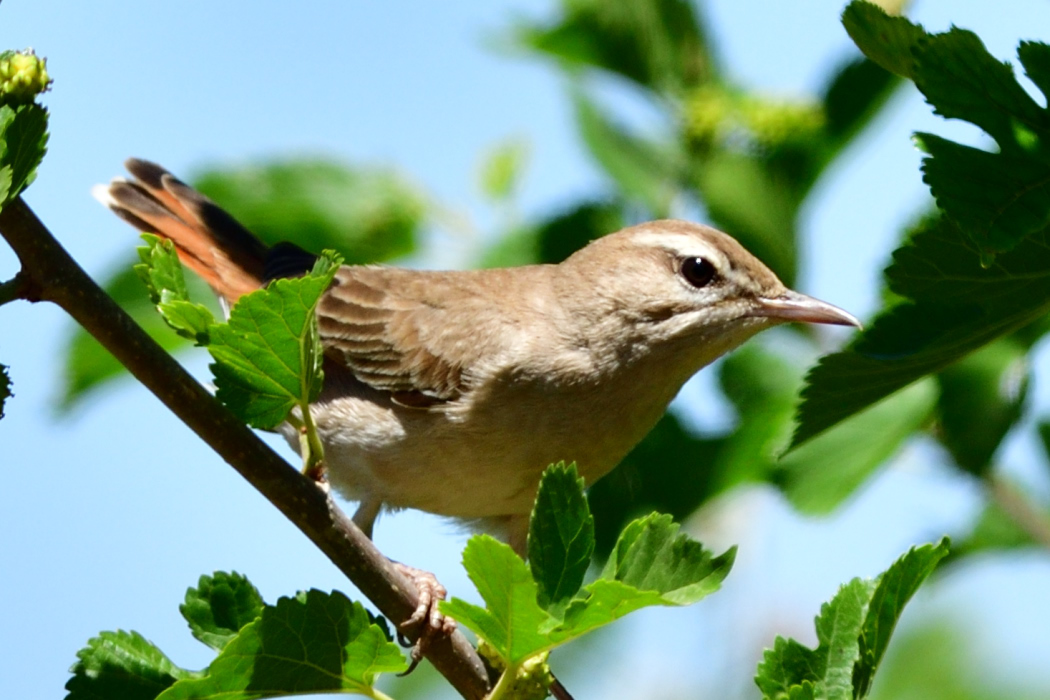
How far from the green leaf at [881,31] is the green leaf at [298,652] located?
4.27 feet

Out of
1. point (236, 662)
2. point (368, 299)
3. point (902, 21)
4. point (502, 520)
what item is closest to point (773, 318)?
point (502, 520)

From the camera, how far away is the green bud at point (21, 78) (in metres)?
2.05

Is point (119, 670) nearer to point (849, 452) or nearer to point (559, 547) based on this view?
point (559, 547)

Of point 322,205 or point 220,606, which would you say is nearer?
point 220,606

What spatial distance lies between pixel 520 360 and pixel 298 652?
212 centimetres

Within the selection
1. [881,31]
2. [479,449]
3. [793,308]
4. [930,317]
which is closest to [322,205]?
[479,449]

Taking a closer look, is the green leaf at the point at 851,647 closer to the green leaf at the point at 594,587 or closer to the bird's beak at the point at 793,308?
the green leaf at the point at 594,587

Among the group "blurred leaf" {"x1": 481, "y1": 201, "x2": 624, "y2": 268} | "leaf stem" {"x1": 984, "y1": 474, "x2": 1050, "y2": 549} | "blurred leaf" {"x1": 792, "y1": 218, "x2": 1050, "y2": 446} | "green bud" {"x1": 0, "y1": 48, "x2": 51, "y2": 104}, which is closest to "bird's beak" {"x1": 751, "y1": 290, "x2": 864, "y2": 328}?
"blurred leaf" {"x1": 481, "y1": 201, "x2": 624, "y2": 268}

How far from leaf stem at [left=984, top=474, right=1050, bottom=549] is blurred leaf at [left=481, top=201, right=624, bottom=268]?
1443 millimetres

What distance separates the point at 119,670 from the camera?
2291 mm

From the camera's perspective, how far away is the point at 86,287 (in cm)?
217

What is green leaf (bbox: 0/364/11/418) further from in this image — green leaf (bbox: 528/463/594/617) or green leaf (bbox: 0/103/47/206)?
green leaf (bbox: 528/463/594/617)

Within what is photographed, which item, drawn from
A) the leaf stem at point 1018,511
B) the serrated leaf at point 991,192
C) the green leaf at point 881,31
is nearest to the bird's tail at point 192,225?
the leaf stem at point 1018,511

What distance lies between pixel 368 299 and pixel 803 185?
66.2 inches
